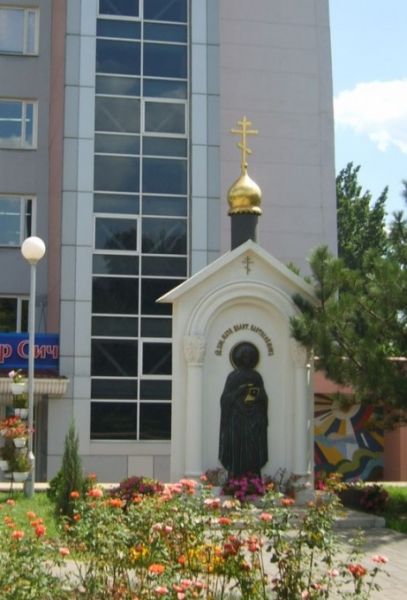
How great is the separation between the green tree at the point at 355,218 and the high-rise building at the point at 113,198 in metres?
14.2

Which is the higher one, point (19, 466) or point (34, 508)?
point (19, 466)

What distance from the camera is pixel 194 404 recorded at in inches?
537

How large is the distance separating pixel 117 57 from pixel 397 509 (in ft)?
40.8

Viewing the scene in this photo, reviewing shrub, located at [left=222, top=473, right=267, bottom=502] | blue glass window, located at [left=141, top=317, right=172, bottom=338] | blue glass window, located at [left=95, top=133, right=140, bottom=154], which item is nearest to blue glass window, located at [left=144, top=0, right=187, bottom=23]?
blue glass window, located at [left=95, top=133, right=140, bottom=154]

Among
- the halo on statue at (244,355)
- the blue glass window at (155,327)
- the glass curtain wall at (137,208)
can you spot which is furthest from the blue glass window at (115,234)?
the halo on statue at (244,355)

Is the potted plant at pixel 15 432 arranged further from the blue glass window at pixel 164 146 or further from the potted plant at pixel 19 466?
the blue glass window at pixel 164 146

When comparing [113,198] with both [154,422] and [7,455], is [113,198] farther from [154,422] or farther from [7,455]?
[7,455]

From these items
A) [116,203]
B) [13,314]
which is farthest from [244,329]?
[13,314]

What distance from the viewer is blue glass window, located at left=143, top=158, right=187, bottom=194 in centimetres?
2112

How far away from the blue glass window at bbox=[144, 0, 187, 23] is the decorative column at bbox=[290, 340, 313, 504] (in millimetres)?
10935

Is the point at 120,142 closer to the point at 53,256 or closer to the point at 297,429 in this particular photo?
the point at 53,256

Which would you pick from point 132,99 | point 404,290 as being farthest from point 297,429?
point 132,99

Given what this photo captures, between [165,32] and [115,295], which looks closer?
[115,295]

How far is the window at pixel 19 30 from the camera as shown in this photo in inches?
963
